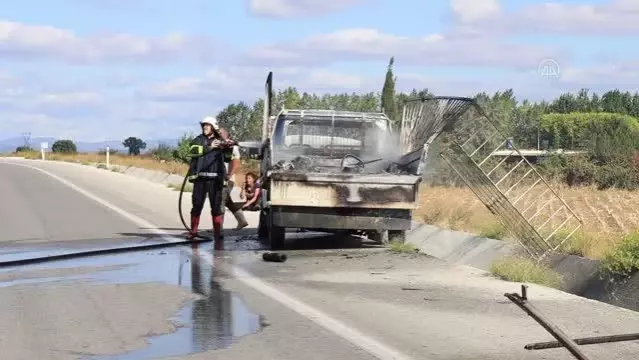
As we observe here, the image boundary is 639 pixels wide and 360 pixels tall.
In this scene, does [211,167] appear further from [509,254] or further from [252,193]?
[509,254]

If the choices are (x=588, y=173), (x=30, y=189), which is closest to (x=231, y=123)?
(x=30, y=189)

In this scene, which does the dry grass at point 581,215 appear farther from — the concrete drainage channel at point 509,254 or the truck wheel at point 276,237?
the truck wheel at point 276,237

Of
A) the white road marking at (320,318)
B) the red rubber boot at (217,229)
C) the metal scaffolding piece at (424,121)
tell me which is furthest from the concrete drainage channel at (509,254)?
the white road marking at (320,318)

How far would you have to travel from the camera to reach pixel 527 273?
35.6 ft

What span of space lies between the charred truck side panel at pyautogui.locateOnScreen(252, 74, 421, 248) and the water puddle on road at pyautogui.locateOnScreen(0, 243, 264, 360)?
5.09 ft

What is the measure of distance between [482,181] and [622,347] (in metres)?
7.25

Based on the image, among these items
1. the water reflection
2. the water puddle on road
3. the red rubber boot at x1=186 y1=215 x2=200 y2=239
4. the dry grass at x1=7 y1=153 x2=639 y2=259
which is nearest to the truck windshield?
the red rubber boot at x1=186 y1=215 x2=200 y2=239

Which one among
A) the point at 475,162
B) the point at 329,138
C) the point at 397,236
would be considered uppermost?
the point at 329,138

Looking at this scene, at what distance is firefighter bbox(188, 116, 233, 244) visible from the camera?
47.5 ft

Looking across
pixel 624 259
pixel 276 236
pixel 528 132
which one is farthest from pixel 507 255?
pixel 528 132

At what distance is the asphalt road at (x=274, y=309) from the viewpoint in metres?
7.28

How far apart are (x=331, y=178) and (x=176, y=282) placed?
3106 millimetres

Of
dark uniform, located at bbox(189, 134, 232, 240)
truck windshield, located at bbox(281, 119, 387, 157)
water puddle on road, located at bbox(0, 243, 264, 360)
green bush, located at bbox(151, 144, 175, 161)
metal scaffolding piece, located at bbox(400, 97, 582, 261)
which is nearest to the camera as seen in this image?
water puddle on road, located at bbox(0, 243, 264, 360)

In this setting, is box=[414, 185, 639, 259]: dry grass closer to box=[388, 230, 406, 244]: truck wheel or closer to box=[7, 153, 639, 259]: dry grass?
box=[7, 153, 639, 259]: dry grass
